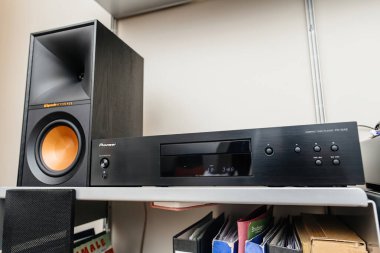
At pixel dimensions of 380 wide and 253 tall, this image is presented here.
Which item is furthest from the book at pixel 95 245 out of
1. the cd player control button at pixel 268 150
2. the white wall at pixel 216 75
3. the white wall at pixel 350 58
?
the white wall at pixel 350 58

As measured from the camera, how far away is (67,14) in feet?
4.20

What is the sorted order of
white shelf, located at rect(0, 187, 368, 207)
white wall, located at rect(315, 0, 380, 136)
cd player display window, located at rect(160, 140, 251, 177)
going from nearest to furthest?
white shelf, located at rect(0, 187, 368, 207) → cd player display window, located at rect(160, 140, 251, 177) → white wall, located at rect(315, 0, 380, 136)

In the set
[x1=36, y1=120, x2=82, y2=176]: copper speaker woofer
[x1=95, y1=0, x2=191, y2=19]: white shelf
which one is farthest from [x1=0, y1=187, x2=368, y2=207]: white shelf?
[x1=95, y1=0, x2=191, y2=19]: white shelf

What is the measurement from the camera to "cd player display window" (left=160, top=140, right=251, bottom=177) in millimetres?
534

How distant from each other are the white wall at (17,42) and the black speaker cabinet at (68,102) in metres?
0.49

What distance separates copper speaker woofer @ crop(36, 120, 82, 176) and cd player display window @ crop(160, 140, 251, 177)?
0.24m

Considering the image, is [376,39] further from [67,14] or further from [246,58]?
[67,14]

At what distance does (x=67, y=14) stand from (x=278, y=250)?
4.29 feet

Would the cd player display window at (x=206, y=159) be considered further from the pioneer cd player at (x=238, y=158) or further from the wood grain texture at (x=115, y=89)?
the wood grain texture at (x=115, y=89)

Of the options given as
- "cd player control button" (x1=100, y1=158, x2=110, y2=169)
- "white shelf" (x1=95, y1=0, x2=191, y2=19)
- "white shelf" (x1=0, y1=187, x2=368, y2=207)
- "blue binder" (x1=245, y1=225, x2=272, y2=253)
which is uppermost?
"white shelf" (x1=95, y1=0, x2=191, y2=19)

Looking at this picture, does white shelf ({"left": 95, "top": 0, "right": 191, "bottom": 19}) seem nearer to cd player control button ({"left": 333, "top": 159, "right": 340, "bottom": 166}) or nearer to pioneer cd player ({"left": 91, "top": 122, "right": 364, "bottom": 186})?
pioneer cd player ({"left": 91, "top": 122, "right": 364, "bottom": 186})

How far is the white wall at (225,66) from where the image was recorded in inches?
35.1

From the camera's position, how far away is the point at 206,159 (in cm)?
56

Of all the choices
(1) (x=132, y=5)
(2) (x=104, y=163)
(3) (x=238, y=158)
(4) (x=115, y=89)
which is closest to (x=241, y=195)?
(3) (x=238, y=158)
